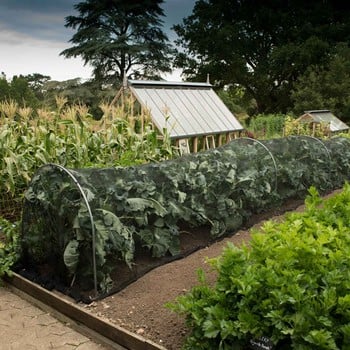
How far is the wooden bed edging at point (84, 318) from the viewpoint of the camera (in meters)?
2.79

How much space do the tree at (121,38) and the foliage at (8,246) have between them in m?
19.3

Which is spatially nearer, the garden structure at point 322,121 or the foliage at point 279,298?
the foliage at point 279,298

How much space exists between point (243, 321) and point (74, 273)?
1.70m

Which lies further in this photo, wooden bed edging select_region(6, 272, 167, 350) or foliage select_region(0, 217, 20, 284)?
foliage select_region(0, 217, 20, 284)

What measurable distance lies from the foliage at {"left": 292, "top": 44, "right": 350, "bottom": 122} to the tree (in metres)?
8.80

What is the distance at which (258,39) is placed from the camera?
2336cm

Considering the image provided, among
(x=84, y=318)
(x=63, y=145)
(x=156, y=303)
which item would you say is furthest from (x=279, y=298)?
(x=63, y=145)

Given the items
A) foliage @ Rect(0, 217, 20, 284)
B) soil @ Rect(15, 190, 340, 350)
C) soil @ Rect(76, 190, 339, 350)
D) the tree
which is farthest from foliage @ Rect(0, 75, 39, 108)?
soil @ Rect(76, 190, 339, 350)

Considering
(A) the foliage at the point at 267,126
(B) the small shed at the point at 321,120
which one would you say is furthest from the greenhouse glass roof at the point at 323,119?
(A) the foliage at the point at 267,126

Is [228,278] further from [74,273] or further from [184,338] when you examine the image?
[74,273]

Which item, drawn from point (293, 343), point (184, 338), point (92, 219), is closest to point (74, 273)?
point (92, 219)

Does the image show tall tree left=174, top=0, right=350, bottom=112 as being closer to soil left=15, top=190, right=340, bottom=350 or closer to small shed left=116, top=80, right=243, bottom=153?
small shed left=116, top=80, right=243, bottom=153

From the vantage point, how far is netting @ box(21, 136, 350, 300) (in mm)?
3428

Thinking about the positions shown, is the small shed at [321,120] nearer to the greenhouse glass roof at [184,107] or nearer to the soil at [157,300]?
the greenhouse glass roof at [184,107]
